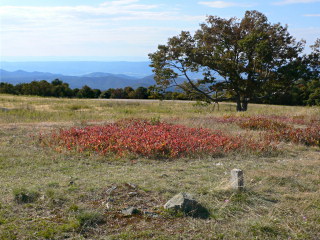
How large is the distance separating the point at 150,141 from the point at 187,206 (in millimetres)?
3993

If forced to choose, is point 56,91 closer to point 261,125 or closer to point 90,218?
point 261,125

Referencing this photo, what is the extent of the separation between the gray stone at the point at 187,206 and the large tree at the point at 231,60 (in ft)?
51.0

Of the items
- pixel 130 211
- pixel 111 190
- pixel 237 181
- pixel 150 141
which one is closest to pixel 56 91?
pixel 150 141

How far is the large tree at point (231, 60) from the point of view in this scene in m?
19.8

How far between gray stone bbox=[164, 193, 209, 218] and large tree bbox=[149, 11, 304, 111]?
612 inches

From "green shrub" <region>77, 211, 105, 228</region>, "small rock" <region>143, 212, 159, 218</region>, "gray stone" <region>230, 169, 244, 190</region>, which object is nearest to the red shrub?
"gray stone" <region>230, 169, 244, 190</region>

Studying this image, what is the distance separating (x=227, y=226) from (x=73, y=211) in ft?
5.96

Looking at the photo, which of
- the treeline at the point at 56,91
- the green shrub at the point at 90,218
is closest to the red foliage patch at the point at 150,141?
the green shrub at the point at 90,218

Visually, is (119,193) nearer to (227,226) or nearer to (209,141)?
(227,226)

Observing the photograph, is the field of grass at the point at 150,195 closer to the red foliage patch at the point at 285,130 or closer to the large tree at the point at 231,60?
the red foliage patch at the point at 285,130

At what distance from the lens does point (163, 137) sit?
891 cm

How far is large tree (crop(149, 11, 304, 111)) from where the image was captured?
19.8 metres

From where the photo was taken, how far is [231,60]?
65.6 feet

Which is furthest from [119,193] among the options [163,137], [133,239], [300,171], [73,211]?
[163,137]
